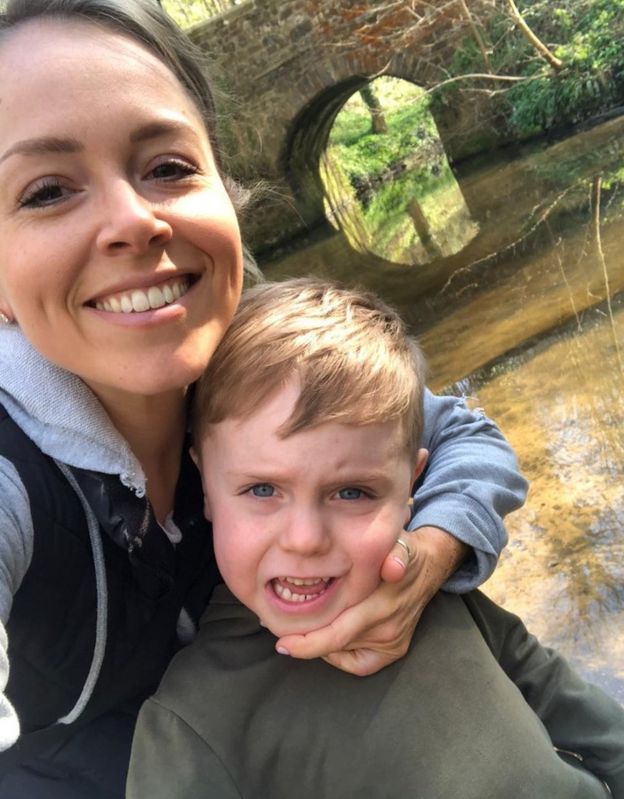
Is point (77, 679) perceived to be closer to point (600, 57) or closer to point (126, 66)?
point (126, 66)

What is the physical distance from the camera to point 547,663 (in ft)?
4.16

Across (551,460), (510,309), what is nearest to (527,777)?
(551,460)

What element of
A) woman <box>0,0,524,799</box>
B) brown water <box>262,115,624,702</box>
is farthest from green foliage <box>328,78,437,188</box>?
woman <box>0,0,524,799</box>

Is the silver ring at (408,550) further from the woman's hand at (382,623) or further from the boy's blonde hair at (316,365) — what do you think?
the boy's blonde hair at (316,365)

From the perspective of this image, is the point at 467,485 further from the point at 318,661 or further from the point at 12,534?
the point at 12,534

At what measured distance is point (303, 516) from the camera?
105cm

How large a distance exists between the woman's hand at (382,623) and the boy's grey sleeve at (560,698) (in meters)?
0.18

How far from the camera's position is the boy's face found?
106cm

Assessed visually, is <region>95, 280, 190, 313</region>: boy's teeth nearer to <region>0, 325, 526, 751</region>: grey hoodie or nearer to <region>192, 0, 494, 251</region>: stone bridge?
<region>0, 325, 526, 751</region>: grey hoodie

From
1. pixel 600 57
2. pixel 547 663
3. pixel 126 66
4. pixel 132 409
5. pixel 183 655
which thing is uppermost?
pixel 126 66

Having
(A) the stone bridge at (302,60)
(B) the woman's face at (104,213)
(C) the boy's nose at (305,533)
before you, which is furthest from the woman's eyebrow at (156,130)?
(A) the stone bridge at (302,60)

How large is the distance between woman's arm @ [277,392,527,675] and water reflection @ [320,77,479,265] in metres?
4.71

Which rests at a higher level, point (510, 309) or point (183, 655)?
point (183, 655)

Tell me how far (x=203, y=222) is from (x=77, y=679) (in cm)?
70
